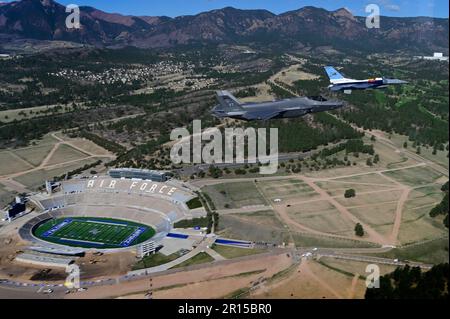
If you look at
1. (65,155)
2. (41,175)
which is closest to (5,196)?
(41,175)

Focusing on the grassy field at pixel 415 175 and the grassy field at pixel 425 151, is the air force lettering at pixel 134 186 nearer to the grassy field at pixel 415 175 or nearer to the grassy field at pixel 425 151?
the grassy field at pixel 415 175

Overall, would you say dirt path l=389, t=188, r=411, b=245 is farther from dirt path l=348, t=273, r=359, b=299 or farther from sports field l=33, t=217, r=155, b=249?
sports field l=33, t=217, r=155, b=249

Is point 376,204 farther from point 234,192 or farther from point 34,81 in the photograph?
point 34,81

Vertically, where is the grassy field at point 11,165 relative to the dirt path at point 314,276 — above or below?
above

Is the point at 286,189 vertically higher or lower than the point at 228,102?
lower

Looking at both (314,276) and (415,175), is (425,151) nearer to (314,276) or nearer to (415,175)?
(415,175)

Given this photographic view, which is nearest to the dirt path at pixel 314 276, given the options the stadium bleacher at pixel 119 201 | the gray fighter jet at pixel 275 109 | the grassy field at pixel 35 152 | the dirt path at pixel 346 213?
the dirt path at pixel 346 213

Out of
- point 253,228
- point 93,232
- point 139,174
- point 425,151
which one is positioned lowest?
point 93,232
